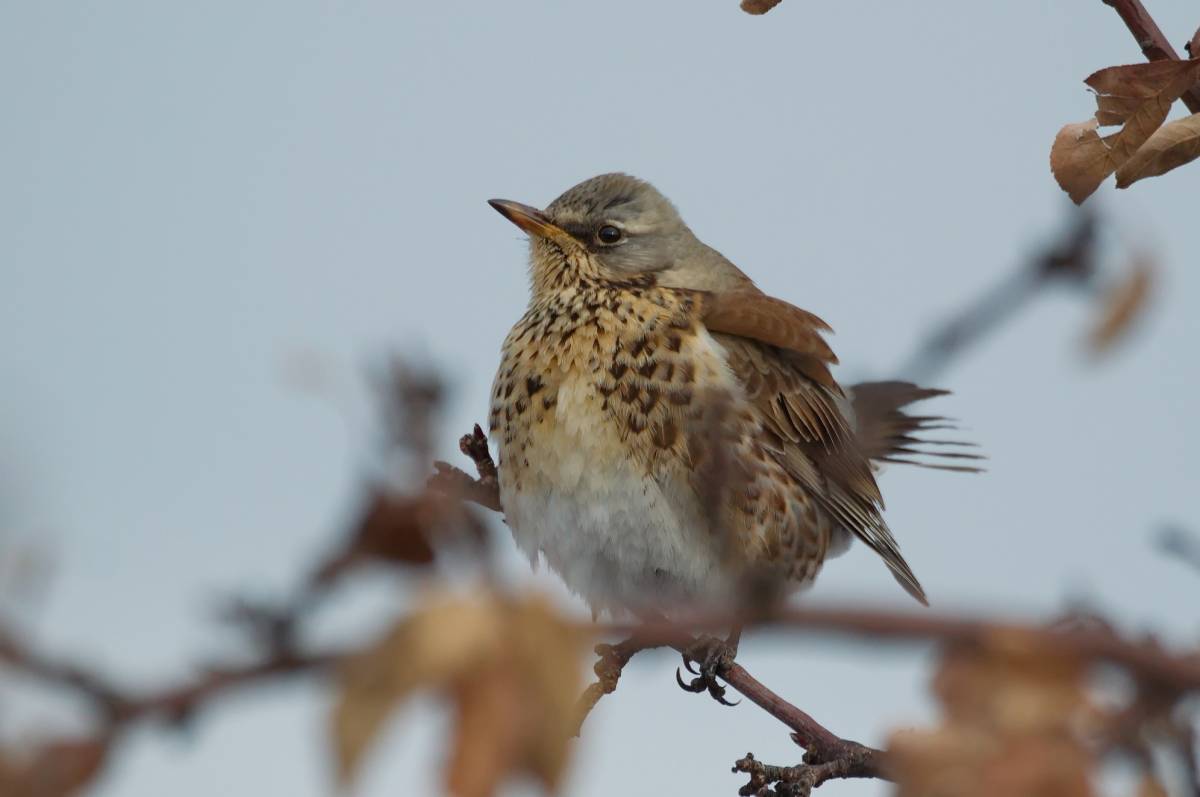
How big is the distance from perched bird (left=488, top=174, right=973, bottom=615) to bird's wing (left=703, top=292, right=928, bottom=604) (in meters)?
0.01

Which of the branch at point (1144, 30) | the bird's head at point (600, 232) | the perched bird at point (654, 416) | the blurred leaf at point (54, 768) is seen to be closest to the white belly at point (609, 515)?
the perched bird at point (654, 416)

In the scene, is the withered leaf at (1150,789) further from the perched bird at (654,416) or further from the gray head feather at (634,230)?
the gray head feather at (634,230)

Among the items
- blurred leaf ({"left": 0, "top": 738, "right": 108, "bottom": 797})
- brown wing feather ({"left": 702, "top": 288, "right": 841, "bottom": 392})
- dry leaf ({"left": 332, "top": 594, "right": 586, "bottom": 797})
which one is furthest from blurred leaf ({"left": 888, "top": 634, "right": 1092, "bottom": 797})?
brown wing feather ({"left": 702, "top": 288, "right": 841, "bottom": 392})

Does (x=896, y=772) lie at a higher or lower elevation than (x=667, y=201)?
lower

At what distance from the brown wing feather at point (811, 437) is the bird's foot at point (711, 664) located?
111cm

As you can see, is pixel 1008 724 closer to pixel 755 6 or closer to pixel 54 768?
pixel 54 768

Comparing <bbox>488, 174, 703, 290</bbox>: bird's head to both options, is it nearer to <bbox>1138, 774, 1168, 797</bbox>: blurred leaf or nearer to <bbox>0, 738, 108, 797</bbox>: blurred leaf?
<bbox>1138, 774, 1168, 797</bbox>: blurred leaf

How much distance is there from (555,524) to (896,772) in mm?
4398

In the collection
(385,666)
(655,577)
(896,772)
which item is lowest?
(655,577)

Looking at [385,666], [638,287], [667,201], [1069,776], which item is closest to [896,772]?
[1069,776]

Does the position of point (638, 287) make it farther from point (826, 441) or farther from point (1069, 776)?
point (1069, 776)

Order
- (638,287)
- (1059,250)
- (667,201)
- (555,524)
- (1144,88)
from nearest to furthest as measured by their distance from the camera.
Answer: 1. (1144,88)
2. (1059,250)
3. (555,524)
4. (638,287)
5. (667,201)

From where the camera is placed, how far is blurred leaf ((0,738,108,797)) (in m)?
1.17

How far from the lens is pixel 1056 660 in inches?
51.2
